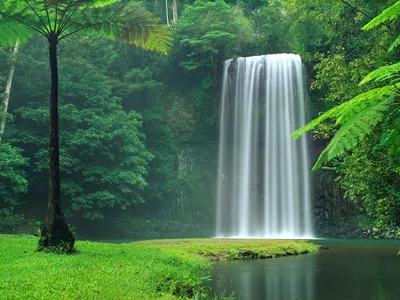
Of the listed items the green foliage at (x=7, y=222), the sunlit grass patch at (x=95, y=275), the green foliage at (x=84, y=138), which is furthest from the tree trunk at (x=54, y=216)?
A: the green foliage at (x=84, y=138)

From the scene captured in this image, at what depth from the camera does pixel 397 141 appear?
13.5ft

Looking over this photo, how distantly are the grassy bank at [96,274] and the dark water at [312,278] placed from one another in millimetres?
782

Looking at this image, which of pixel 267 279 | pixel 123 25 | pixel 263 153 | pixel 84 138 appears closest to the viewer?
pixel 267 279

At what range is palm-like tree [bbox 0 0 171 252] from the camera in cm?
1029

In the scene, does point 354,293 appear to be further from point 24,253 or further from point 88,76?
point 88,76

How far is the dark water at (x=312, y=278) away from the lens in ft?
27.3

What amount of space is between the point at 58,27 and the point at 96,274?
6170mm

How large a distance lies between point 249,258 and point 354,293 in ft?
21.0

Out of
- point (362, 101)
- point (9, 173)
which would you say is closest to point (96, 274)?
point (362, 101)

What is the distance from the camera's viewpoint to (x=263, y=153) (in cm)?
3077

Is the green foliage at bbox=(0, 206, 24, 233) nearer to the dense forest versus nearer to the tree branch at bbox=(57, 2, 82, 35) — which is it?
the dense forest

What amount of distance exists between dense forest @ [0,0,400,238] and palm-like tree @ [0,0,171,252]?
6.06 metres

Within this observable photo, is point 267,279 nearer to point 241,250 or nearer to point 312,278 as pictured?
point 312,278

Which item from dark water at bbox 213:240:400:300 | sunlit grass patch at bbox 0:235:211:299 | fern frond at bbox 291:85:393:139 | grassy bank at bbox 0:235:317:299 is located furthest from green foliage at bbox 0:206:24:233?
fern frond at bbox 291:85:393:139
